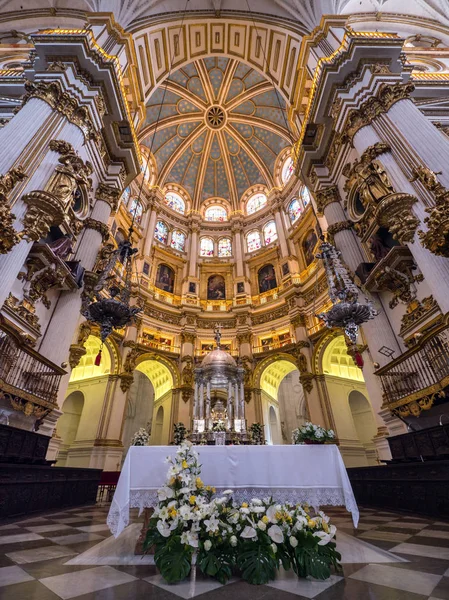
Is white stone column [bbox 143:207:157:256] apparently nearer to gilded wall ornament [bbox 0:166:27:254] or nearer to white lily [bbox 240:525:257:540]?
gilded wall ornament [bbox 0:166:27:254]

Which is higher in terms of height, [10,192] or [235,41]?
[235,41]

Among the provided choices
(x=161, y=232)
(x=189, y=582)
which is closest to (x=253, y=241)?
(x=161, y=232)

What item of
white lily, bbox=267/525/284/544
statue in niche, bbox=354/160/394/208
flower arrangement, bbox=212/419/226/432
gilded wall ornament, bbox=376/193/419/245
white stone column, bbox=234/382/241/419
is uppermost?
statue in niche, bbox=354/160/394/208

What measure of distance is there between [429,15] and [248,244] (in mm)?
16237

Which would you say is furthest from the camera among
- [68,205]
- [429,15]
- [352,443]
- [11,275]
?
[429,15]

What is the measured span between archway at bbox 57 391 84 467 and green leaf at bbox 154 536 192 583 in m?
15.7

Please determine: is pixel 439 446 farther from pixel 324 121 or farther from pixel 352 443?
pixel 324 121

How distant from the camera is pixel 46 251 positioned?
720 cm

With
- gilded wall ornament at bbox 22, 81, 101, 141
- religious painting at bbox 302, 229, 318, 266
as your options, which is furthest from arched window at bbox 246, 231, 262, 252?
gilded wall ornament at bbox 22, 81, 101, 141

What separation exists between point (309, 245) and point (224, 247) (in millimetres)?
7680

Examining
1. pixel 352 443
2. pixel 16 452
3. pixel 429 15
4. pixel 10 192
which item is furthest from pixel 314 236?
pixel 16 452

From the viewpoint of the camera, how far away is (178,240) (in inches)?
883

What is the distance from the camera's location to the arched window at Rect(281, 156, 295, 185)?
21523mm

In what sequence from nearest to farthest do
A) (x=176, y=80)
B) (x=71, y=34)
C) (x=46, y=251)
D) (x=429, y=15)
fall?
1. (x=46, y=251)
2. (x=71, y=34)
3. (x=429, y=15)
4. (x=176, y=80)
